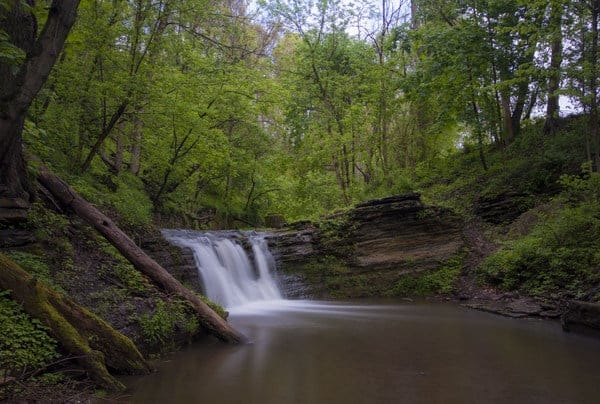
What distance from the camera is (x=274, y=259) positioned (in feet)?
43.9

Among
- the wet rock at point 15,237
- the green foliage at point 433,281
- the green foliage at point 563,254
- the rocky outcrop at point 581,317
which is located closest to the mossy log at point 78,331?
the wet rock at point 15,237

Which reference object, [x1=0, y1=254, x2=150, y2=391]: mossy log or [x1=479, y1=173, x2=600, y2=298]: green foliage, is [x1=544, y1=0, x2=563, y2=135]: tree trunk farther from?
[x1=0, y1=254, x2=150, y2=391]: mossy log

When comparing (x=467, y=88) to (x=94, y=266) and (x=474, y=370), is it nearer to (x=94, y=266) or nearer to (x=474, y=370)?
(x=474, y=370)

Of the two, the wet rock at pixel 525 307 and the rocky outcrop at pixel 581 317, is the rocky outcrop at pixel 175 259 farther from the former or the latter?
the rocky outcrop at pixel 581 317

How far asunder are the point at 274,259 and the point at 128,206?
4.80 m

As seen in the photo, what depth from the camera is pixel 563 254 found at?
9242mm

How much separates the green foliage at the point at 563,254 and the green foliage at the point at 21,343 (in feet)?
28.9

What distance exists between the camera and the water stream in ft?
15.1

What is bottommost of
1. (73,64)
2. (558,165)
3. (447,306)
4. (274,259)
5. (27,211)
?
(447,306)

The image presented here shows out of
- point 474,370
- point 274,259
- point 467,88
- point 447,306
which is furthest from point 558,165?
point 474,370

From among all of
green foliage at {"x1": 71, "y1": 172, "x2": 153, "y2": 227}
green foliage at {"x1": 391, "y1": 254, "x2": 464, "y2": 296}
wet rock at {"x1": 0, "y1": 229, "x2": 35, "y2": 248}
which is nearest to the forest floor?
green foliage at {"x1": 391, "y1": 254, "x2": 464, "y2": 296}

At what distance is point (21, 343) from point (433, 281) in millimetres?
10478

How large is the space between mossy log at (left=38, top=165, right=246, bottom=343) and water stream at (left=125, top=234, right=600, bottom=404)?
0.36 m

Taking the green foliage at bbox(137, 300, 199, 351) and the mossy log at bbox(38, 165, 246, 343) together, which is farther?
the mossy log at bbox(38, 165, 246, 343)
